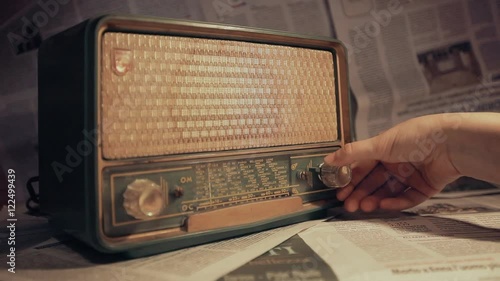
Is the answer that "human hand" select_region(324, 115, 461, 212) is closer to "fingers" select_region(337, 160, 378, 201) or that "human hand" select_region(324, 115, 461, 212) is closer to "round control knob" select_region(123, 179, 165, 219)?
"fingers" select_region(337, 160, 378, 201)

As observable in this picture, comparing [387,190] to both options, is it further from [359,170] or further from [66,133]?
[66,133]

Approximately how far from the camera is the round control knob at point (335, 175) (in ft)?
2.98

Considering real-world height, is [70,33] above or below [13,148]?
above

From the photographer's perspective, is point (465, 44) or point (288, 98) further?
point (465, 44)

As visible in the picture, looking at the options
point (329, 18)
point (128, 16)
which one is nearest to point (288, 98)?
point (128, 16)

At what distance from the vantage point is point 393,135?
90cm

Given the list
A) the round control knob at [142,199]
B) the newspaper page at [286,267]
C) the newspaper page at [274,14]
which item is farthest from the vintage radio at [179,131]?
the newspaper page at [274,14]

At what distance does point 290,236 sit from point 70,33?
1.63ft

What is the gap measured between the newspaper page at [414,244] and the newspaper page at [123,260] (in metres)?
0.09

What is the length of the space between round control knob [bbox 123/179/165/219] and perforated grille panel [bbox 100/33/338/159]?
1.9 inches

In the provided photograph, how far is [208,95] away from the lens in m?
0.79

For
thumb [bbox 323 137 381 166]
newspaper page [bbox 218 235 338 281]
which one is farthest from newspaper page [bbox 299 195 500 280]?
thumb [bbox 323 137 381 166]

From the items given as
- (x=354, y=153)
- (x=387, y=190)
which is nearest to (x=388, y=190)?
(x=387, y=190)

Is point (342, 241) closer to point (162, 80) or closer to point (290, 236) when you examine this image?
point (290, 236)
